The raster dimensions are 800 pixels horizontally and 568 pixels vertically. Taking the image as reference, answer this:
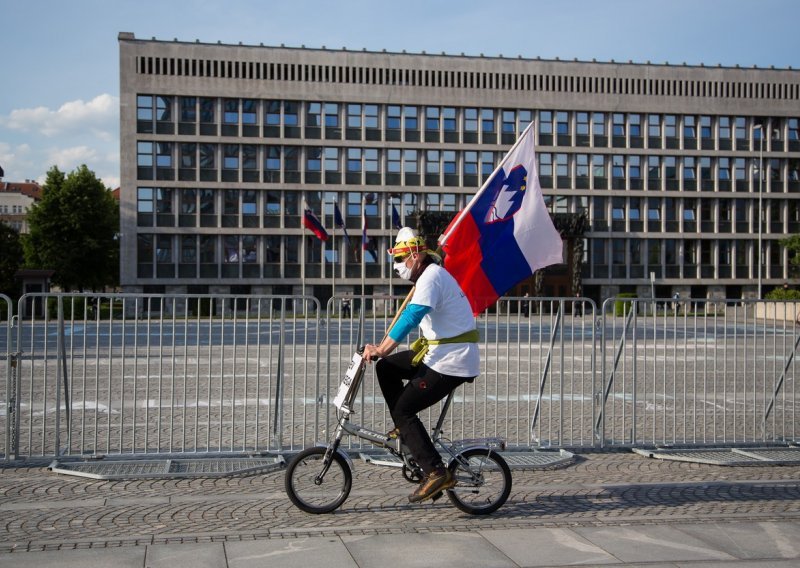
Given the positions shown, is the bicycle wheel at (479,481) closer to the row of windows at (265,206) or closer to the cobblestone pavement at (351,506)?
the cobblestone pavement at (351,506)

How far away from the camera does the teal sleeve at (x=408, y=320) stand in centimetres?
630

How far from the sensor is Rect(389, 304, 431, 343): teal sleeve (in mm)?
6297

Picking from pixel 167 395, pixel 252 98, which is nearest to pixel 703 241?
pixel 252 98

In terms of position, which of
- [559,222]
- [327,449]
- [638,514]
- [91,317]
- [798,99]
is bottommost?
[638,514]

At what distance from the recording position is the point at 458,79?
65.9 metres

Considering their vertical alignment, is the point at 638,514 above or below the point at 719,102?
below

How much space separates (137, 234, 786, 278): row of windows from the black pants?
5287 cm

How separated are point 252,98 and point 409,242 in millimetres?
58867

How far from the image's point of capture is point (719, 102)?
69.2 metres

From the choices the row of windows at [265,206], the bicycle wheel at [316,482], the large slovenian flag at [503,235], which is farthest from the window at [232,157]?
the bicycle wheel at [316,482]

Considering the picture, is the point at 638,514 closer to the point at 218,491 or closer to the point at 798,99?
the point at 218,491

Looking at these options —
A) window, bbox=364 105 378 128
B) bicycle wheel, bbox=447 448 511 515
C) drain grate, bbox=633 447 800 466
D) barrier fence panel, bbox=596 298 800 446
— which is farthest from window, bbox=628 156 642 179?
bicycle wheel, bbox=447 448 511 515

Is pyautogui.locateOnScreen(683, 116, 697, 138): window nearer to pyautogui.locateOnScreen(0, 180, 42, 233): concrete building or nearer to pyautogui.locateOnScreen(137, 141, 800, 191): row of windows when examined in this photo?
pyautogui.locateOnScreen(137, 141, 800, 191): row of windows

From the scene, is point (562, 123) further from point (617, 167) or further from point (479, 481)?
point (479, 481)
